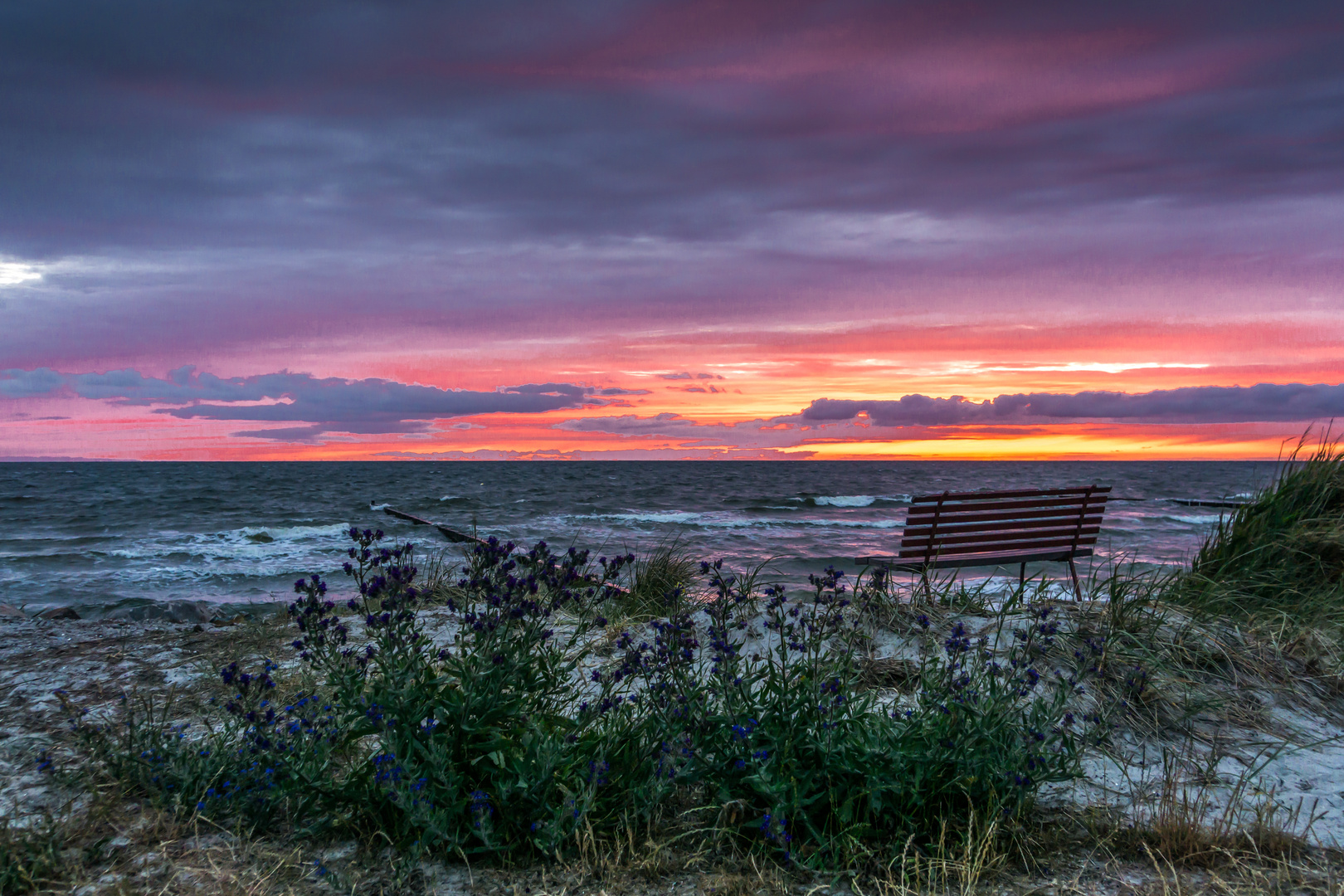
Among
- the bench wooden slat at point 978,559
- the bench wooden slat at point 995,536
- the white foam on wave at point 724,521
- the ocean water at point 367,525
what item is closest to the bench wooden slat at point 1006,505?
the bench wooden slat at point 995,536

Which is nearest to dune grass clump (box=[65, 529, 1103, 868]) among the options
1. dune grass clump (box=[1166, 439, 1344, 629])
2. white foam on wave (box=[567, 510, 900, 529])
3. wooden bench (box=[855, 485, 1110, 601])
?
dune grass clump (box=[1166, 439, 1344, 629])

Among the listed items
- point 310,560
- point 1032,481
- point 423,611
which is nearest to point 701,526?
point 310,560

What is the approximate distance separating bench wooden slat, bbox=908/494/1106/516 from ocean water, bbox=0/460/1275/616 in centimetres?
67

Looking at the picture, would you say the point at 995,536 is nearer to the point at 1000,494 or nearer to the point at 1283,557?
the point at 1000,494

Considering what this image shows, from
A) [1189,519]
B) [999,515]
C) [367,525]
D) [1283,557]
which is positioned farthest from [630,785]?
[1189,519]

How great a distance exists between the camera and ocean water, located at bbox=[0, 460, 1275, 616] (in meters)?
12.1

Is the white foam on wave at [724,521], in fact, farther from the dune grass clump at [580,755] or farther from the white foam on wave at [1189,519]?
the dune grass clump at [580,755]

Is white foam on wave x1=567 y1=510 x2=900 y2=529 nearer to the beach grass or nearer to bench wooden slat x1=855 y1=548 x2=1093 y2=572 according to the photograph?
bench wooden slat x1=855 y1=548 x2=1093 y2=572

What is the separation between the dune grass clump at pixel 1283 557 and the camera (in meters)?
4.86

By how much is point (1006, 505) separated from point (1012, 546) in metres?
0.42

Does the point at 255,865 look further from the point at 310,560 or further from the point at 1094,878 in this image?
the point at 310,560

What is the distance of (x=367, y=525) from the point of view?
20719mm

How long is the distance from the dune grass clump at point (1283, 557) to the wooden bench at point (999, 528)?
1337 millimetres

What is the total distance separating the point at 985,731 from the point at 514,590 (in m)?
1.64
